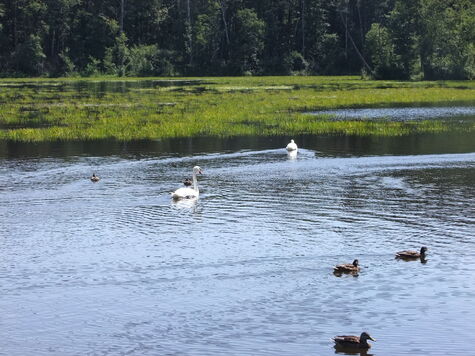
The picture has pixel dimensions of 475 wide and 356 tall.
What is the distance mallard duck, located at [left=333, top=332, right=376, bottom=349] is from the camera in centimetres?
1582

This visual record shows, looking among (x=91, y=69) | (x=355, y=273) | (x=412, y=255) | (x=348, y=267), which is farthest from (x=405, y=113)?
(x=91, y=69)

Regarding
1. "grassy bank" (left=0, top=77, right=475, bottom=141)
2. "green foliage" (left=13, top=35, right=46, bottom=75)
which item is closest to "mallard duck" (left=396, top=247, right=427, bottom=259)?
"grassy bank" (left=0, top=77, right=475, bottom=141)

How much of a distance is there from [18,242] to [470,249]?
12.0 m

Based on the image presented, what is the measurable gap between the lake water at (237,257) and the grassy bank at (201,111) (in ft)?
37.6

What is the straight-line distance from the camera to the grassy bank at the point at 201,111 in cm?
5119

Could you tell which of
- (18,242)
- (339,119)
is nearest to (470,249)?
(18,242)

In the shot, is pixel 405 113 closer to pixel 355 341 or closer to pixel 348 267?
pixel 348 267

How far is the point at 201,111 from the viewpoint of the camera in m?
61.7

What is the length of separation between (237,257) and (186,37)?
116 m

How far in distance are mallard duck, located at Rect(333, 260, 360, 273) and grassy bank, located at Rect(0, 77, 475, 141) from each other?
30.0 meters

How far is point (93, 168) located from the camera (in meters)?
38.6

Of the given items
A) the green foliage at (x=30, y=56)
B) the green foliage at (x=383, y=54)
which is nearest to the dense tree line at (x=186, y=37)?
the green foliage at (x=30, y=56)

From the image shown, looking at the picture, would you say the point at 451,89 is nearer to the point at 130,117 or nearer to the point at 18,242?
the point at 130,117

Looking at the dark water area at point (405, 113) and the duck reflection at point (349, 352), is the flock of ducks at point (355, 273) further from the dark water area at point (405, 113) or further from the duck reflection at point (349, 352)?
the dark water area at point (405, 113)
